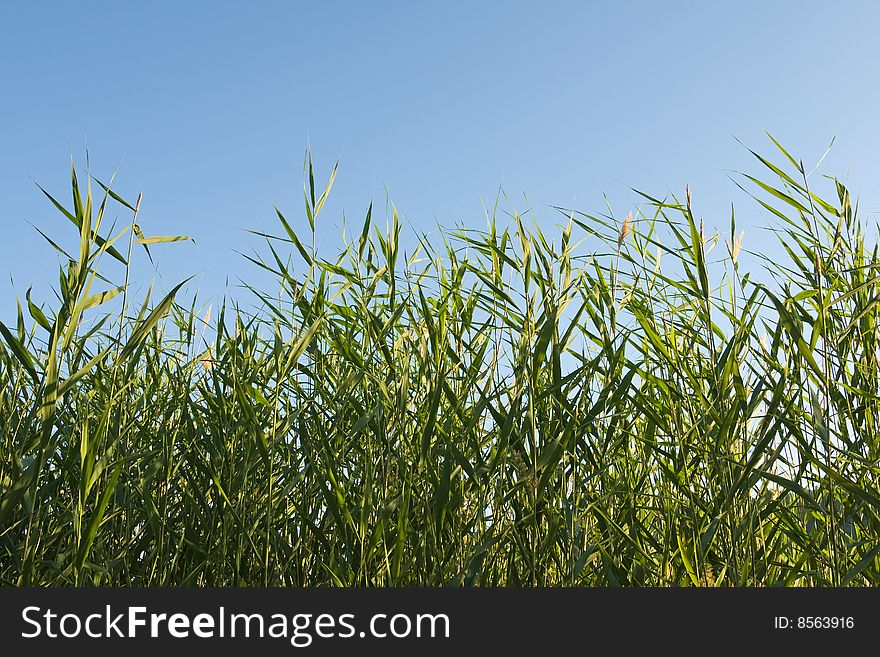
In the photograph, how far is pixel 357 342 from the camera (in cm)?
234

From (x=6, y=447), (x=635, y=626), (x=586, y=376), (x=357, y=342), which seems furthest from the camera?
(x=357, y=342)

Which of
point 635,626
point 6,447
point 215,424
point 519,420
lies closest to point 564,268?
point 519,420

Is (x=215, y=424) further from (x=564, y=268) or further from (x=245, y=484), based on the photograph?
(x=564, y=268)

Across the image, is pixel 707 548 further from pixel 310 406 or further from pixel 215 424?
pixel 215 424

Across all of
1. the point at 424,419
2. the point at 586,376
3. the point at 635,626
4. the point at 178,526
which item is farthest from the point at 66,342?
the point at 635,626

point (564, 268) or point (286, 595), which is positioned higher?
point (564, 268)

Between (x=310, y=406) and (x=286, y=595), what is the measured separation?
0.58 meters

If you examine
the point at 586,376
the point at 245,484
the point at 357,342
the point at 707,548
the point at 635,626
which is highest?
the point at 357,342

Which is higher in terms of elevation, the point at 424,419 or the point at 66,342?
the point at 66,342

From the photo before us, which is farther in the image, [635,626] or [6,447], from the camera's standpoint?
[6,447]

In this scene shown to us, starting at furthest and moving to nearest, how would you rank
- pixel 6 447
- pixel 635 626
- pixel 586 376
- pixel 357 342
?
pixel 357 342 → pixel 586 376 → pixel 6 447 → pixel 635 626

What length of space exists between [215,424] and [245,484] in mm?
241

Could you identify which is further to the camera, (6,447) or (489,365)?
(489,365)

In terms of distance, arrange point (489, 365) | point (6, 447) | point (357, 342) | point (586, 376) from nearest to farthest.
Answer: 1. point (6, 447)
2. point (586, 376)
3. point (489, 365)
4. point (357, 342)
